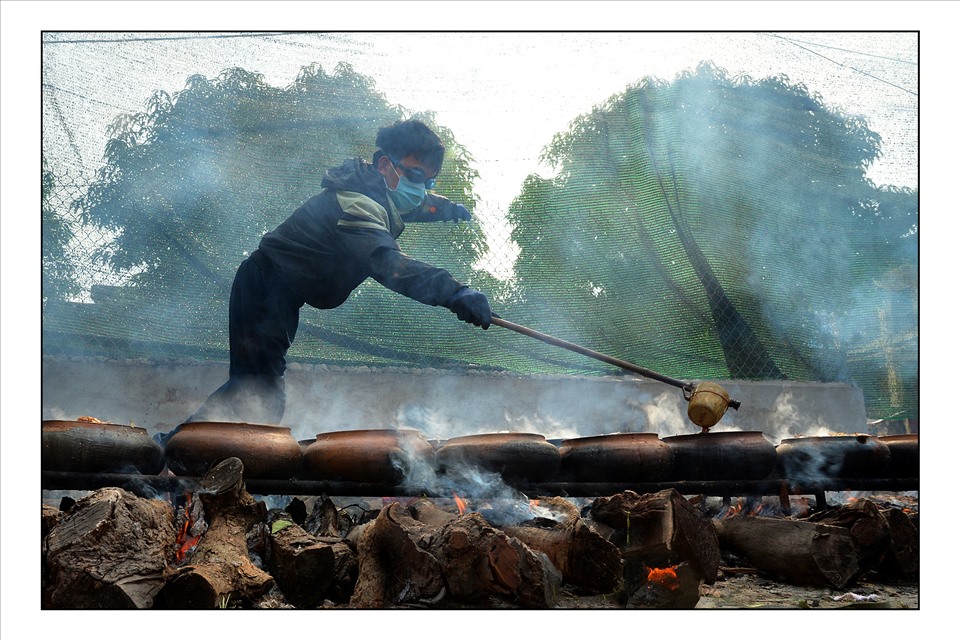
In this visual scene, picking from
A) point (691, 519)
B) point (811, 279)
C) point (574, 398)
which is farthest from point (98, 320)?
point (811, 279)

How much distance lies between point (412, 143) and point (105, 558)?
276cm

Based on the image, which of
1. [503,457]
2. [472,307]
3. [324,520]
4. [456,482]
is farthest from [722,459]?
[324,520]

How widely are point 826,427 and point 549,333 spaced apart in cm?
206

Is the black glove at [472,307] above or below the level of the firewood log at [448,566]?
above

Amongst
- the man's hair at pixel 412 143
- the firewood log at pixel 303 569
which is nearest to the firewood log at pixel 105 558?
the firewood log at pixel 303 569

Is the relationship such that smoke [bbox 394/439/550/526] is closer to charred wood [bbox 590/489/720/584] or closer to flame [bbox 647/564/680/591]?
charred wood [bbox 590/489/720/584]

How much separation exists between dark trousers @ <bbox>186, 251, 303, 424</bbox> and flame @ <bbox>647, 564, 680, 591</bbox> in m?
2.45

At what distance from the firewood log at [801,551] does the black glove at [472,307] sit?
1678 mm

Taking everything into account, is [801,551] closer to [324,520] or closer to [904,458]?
[904,458]

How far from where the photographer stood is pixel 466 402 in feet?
19.3

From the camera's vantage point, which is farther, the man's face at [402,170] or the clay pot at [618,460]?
the man's face at [402,170]

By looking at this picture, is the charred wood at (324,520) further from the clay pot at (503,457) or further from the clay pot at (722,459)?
the clay pot at (722,459)

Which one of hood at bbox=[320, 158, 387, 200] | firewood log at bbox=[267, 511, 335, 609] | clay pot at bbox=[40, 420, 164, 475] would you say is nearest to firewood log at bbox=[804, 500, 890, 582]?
firewood log at bbox=[267, 511, 335, 609]

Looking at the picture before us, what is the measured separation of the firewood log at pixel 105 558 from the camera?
11.0 feet
